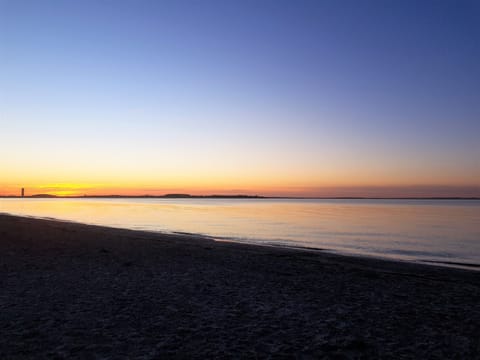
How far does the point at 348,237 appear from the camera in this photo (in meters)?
32.6

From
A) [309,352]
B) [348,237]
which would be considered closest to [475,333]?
[309,352]

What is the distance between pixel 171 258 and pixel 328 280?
7.60 m

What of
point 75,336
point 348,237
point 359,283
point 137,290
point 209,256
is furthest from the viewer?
point 348,237

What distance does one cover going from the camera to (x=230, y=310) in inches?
352

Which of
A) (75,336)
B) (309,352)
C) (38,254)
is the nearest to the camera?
(309,352)

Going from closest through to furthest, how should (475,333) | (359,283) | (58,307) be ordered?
(475,333), (58,307), (359,283)

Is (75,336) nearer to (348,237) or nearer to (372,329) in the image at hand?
(372,329)

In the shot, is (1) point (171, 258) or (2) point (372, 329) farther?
(1) point (171, 258)

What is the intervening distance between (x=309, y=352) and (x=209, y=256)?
1231cm

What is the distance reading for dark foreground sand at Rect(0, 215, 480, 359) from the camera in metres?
6.62

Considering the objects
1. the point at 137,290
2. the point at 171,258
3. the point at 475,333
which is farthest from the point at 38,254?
the point at 475,333

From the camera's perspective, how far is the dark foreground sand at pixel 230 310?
21.7 ft

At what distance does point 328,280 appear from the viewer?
12883 millimetres

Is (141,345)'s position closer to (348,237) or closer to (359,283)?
(359,283)
